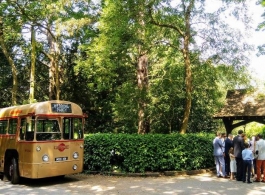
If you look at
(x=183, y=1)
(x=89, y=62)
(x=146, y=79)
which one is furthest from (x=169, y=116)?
(x=183, y=1)

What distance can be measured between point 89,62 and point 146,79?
16.2ft

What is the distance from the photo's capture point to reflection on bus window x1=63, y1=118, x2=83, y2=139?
12547 millimetres

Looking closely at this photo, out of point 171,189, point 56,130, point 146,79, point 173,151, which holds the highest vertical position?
A: point 146,79

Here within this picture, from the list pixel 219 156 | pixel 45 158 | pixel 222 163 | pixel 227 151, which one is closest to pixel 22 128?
pixel 45 158

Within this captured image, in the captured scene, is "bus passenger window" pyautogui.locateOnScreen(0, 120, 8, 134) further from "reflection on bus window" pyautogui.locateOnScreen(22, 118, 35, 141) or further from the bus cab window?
the bus cab window

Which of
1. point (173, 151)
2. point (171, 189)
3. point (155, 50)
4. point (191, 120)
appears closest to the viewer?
point (171, 189)

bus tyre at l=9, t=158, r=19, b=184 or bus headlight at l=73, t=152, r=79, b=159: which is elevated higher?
bus headlight at l=73, t=152, r=79, b=159

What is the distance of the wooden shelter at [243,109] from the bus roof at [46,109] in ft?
29.3

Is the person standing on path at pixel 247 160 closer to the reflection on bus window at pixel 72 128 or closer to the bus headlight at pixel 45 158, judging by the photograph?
the reflection on bus window at pixel 72 128

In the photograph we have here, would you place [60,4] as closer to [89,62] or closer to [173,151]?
[89,62]

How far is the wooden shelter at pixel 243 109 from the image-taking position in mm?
17266

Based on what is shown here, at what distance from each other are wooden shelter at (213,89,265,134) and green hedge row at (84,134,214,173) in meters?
3.70

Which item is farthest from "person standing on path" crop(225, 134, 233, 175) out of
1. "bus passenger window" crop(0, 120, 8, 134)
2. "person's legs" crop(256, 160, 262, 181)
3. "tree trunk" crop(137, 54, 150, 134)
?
"bus passenger window" crop(0, 120, 8, 134)

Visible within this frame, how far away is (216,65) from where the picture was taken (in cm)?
1572
